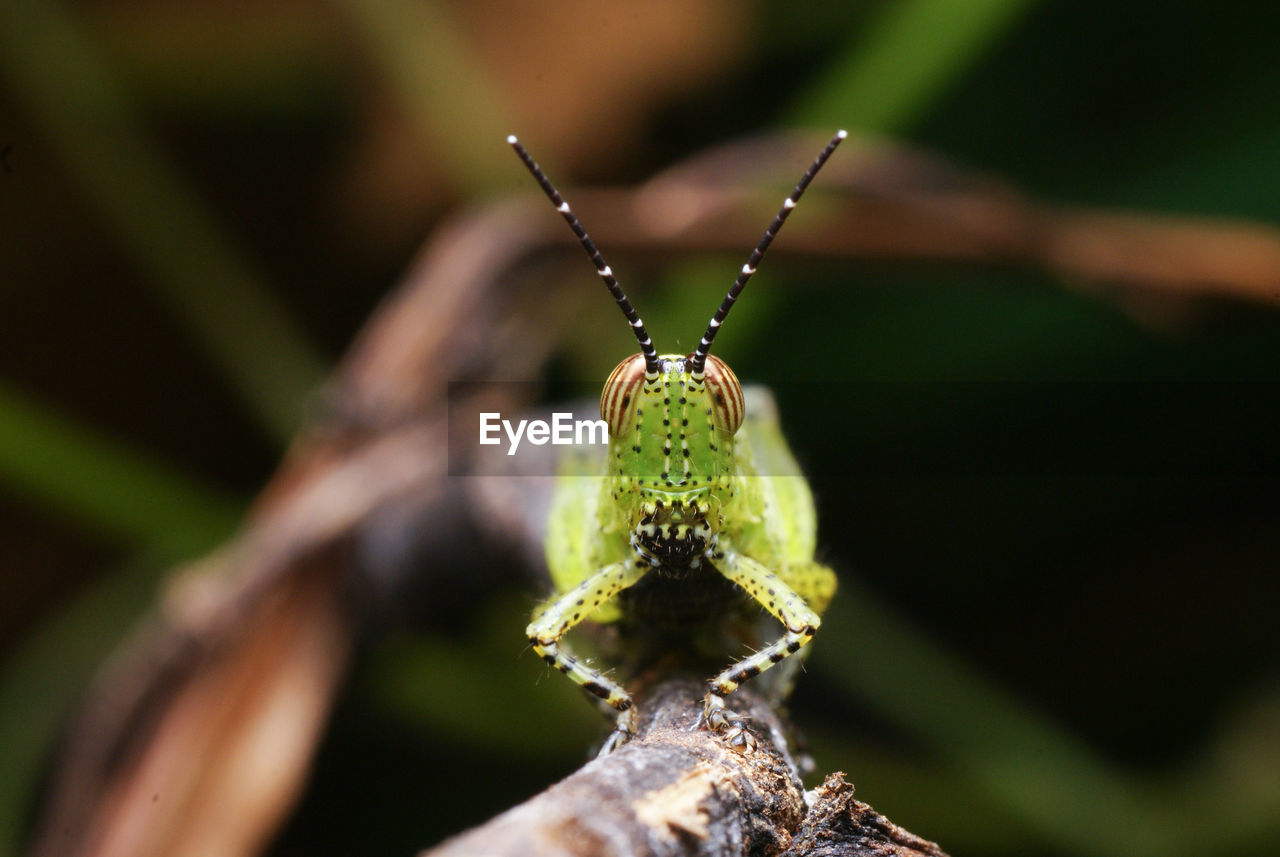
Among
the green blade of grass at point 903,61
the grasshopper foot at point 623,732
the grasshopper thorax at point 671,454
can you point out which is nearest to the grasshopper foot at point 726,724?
the grasshopper foot at point 623,732

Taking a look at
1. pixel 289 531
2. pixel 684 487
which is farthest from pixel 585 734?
pixel 684 487

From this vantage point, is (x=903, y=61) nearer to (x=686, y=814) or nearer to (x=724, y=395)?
(x=724, y=395)

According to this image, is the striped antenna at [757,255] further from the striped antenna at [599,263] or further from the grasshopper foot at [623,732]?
the grasshopper foot at [623,732]

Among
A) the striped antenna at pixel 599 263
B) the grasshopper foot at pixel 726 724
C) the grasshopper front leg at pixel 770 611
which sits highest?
the striped antenna at pixel 599 263

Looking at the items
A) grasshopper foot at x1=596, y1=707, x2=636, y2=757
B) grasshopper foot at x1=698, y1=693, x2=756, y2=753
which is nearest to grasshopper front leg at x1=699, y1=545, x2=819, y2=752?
grasshopper foot at x1=698, y1=693, x2=756, y2=753

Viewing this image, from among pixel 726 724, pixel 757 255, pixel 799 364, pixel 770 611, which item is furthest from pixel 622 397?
pixel 799 364

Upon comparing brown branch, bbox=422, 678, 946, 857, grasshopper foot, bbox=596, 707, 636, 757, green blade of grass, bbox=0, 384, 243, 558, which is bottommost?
brown branch, bbox=422, 678, 946, 857

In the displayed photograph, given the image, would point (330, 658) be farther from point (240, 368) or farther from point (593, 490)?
point (240, 368)

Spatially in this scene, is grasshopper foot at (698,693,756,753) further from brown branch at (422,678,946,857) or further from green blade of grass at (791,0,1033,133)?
green blade of grass at (791,0,1033,133)

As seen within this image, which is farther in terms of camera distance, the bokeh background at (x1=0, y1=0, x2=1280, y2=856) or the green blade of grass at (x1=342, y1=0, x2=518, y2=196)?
the green blade of grass at (x1=342, y1=0, x2=518, y2=196)
